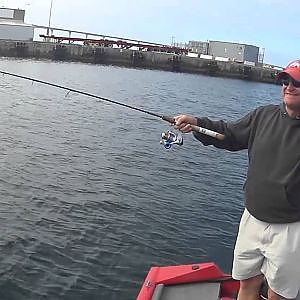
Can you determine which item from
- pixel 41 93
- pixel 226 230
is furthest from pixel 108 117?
pixel 226 230

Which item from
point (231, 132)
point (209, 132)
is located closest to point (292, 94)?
point (231, 132)

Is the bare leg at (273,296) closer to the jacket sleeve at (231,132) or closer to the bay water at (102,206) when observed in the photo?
the jacket sleeve at (231,132)

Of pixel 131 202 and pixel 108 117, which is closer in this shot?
pixel 131 202

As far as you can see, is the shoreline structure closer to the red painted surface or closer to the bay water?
the bay water

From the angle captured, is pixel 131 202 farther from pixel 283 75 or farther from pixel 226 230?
pixel 283 75

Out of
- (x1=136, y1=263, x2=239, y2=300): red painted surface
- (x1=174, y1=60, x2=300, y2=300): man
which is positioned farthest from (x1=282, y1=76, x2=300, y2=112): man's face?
(x1=136, y1=263, x2=239, y2=300): red painted surface

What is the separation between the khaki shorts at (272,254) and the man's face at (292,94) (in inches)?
37.5

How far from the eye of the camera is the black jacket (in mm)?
4105

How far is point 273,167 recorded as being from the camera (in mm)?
4203

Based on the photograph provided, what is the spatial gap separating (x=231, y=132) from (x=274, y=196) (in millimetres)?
783

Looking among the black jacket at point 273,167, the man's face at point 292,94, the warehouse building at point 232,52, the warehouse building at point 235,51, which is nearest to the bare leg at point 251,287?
the black jacket at point 273,167

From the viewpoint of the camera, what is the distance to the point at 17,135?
784 inches

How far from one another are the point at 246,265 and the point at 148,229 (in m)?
6.76

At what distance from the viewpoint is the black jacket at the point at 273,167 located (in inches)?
162
